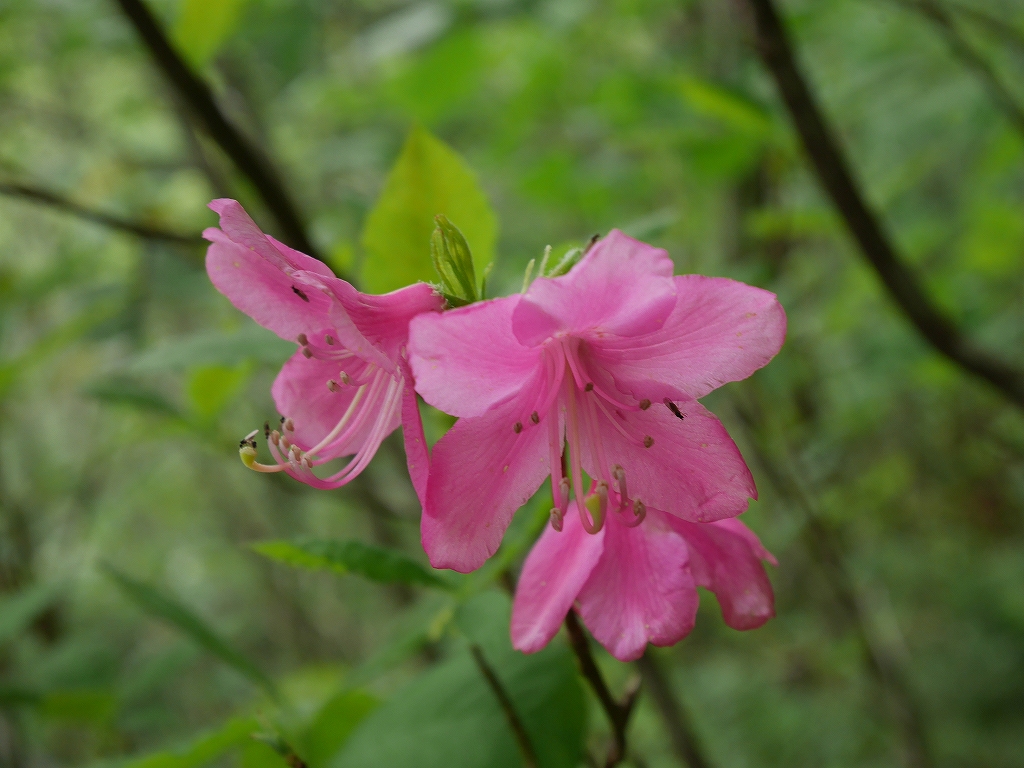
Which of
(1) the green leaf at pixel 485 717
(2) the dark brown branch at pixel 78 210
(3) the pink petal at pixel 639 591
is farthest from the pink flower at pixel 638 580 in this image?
(2) the dark brown branch at pixel 78 210

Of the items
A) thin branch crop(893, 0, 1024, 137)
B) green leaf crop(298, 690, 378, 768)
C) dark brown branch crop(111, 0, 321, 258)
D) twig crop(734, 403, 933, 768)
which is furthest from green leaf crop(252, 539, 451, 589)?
thin branch crop(893, 0, 1024, 137)

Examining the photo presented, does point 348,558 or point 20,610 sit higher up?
point 348,558

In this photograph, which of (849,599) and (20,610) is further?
(849,599)

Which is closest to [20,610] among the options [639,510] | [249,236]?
[249,236]

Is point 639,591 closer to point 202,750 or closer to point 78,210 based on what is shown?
point 202,750

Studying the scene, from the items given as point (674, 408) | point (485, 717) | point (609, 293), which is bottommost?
point (485, 717)

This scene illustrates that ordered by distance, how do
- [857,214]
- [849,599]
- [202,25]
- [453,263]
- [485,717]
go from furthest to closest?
[849,599] < [857,214] < [202,25] < [485,717] < [453,263]

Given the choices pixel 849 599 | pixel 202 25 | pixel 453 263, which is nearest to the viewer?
pixel 453 263
